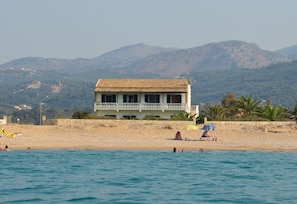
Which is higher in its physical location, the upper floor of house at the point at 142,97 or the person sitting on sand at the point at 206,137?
the upper floor of house at the point at 142,97

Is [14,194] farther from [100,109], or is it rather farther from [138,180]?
[100,109]

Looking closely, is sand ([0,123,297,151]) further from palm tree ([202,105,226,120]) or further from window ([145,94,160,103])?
window ([145,94,160,103])

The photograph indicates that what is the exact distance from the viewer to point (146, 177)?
30625 mm

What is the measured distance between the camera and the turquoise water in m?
25.1

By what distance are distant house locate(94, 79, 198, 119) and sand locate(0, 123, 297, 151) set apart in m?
8.90

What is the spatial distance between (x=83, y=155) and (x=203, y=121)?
48.1 ft

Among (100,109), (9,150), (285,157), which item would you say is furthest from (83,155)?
(100,109)

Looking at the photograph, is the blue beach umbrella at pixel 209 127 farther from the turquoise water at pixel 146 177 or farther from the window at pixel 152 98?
the window at pixel 152 98

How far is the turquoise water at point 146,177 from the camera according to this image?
2509cm

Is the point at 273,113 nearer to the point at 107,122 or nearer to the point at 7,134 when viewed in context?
the point at 107,122

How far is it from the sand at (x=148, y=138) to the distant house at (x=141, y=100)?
29.2ft

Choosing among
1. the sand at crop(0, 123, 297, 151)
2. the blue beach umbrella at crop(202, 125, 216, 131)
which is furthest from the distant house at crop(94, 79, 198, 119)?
the blue beach umbrella at crop(202, 125, 216, 131)

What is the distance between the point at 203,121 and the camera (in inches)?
2053

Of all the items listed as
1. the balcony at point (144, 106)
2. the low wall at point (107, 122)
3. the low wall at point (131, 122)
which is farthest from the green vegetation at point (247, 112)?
the low wall at point (107, 122)
